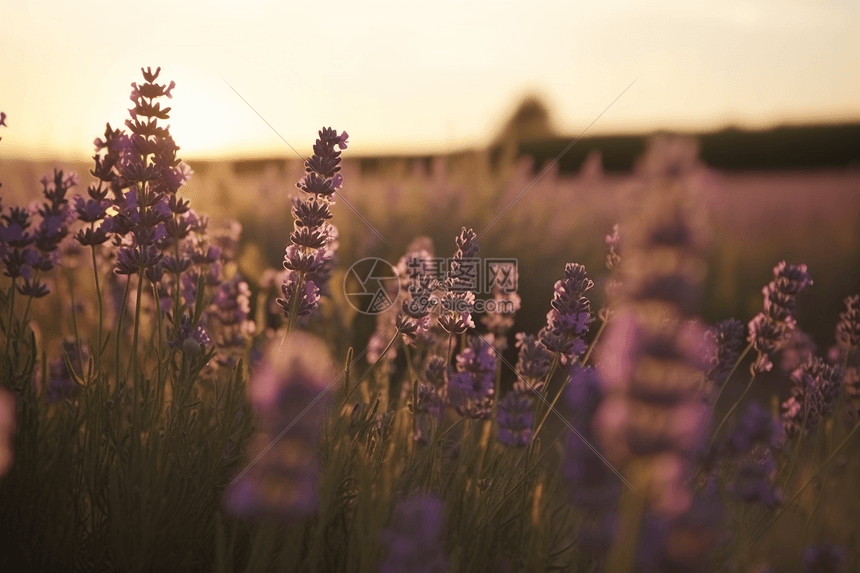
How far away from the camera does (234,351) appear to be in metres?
2.99

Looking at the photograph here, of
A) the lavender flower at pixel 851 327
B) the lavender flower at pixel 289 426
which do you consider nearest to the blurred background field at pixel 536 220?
the lavender flower at pixel 851 327

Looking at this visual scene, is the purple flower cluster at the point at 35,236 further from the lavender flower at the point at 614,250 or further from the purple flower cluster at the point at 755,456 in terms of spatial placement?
the purple flower cluster at the point at 755,456

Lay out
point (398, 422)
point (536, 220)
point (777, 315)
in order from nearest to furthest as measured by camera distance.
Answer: point (777, 315)
point (398, 422)
point (536, 220)

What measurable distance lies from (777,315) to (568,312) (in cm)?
82

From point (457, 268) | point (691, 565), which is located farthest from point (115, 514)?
point (691, 565)

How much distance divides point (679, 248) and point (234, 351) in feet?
7.85

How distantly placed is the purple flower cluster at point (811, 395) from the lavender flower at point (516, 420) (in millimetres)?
882

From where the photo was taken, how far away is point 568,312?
2234 mm

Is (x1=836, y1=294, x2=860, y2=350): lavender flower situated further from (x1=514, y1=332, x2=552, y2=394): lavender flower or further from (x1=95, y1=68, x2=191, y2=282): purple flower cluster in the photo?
(x1=95, y1=68, x2=191, y2=282): purple flower cluster

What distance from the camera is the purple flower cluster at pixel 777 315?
2.52 meters

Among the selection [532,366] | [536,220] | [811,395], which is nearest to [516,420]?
[532,366]

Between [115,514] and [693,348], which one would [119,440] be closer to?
[115,514]

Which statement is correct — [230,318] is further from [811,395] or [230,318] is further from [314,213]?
[811,395]

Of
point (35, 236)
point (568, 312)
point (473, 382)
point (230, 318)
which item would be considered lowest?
point (473, 382)
